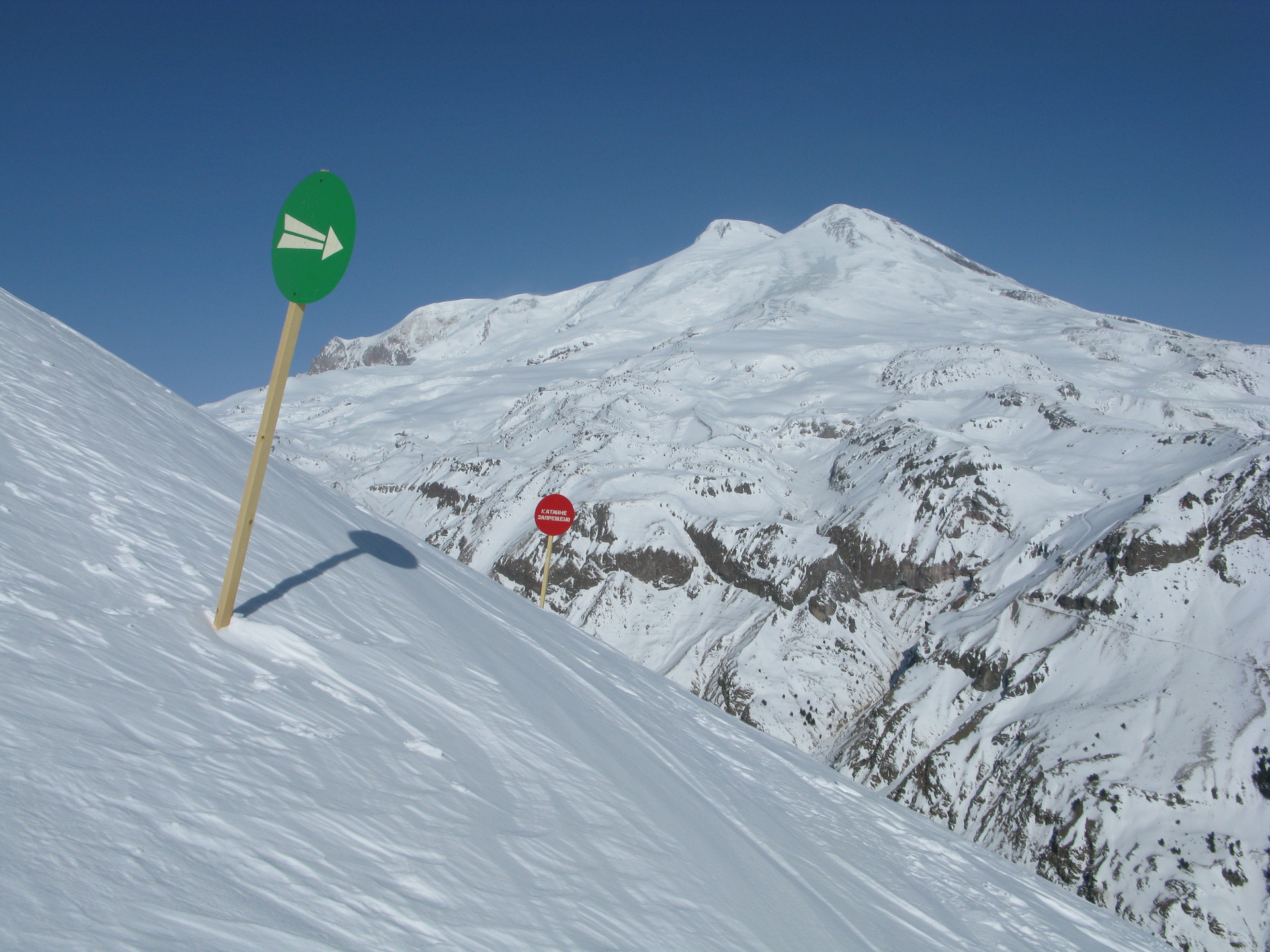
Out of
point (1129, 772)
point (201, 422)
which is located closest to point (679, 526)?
point (1129, 772)

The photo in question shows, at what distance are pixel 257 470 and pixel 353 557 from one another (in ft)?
8.77

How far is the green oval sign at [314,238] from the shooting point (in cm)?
395

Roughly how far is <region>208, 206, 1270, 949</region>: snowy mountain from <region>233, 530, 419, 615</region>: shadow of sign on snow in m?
17.6

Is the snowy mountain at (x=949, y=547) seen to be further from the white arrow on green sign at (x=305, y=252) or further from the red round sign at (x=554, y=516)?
the white arrow on green sign at (x=305, y=252)

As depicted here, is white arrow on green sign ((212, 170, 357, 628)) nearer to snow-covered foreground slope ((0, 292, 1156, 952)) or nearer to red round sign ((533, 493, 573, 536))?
snow-covered foreground slope ((0, 292, 1156, 952))

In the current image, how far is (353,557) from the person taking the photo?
673cm

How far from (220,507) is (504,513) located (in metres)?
34.5

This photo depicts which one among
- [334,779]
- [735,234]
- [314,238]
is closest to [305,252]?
[314,238]

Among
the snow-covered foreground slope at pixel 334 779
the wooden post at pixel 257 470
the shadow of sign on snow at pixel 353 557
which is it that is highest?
the wooden post at pixel 257 470

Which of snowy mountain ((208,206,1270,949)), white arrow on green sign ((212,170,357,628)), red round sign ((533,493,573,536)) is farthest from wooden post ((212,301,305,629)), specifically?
snowy mountain ((208,206,1270,949))

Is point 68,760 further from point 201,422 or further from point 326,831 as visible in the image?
point 201,422

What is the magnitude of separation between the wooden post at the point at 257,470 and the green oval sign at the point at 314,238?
128mm

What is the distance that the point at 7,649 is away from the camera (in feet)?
9.53

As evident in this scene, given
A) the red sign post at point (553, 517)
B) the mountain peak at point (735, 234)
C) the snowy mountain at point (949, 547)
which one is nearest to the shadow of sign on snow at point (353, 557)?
the red sign post at point (553, 517)
